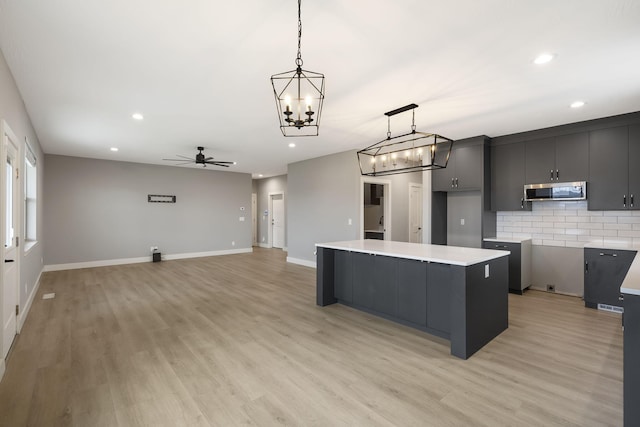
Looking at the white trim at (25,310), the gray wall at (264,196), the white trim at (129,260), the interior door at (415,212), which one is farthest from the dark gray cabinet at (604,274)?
the white trim at (129,260)

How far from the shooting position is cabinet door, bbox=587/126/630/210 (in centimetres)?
421

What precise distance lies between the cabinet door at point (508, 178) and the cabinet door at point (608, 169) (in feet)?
2.86

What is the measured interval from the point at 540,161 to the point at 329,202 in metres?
3.99

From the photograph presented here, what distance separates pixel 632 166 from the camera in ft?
13.6

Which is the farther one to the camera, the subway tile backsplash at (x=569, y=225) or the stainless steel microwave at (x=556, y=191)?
the stainless steel microwave at (x=556, y=191)

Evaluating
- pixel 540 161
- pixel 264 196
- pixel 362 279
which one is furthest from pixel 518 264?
pixel 264 196

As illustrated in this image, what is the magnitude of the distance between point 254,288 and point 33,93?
3914 millimetres

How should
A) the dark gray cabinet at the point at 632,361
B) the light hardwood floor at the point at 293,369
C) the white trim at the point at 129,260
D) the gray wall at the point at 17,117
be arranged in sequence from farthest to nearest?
the white trim at the point at 129,260 → the gray wall at the point at 17,117 → the light hardwood floor at the point at 293,369 → the dark gray cabinet at the point at 632,361

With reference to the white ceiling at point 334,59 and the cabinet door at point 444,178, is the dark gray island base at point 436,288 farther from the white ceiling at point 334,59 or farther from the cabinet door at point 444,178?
the cabinet door at point 444,178

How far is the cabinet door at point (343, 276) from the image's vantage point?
4082mm

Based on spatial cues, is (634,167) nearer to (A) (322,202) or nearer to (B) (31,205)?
(A) (322,202)

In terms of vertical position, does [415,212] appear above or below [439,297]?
above

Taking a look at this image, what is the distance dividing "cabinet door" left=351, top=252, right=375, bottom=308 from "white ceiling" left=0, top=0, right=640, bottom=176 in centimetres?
193

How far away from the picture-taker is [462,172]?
5.57 meters
